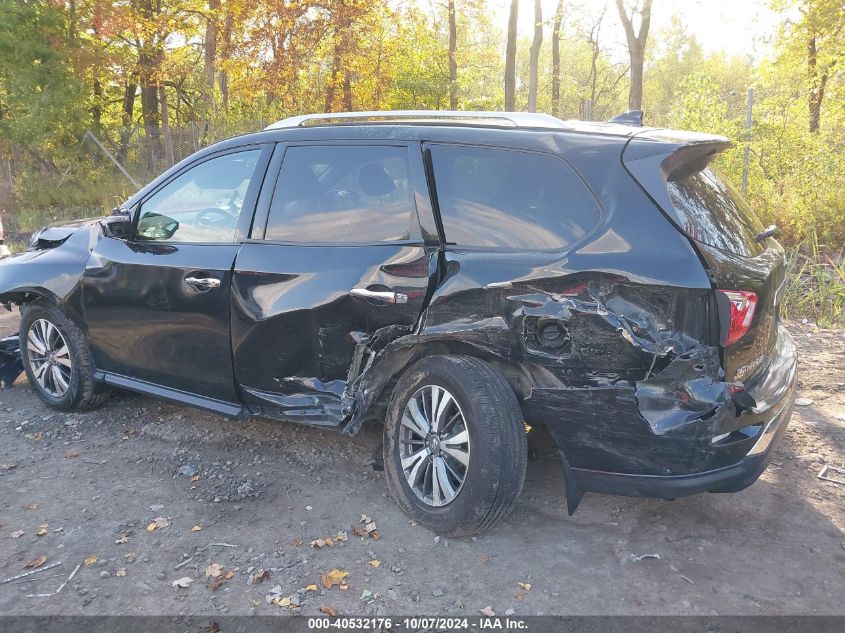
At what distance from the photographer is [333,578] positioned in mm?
2926

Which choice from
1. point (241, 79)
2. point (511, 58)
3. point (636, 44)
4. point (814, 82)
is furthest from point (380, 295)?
point (511, 58)

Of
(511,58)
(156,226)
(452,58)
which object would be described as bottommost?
(156,226)

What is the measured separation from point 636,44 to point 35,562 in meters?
18.5

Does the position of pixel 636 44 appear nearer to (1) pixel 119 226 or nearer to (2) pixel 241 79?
(2) pixel 241 79

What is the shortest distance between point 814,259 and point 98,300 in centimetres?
740

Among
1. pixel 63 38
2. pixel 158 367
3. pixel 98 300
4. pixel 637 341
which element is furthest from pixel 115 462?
pixel 63 38

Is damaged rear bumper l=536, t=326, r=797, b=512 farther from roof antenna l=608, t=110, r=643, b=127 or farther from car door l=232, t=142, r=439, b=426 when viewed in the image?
roof antenna l=608, t=110, r=643, b=127

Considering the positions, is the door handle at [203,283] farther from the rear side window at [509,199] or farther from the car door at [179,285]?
the rear side window at [509,199]

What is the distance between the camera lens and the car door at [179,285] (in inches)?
152

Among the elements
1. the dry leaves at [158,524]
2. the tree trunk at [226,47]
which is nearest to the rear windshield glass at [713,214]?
the dry leaves at [158,524]

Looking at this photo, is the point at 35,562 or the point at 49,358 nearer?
the point at 35,562

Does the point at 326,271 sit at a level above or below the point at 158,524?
above

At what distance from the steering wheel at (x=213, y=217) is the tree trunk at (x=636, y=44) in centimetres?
1546

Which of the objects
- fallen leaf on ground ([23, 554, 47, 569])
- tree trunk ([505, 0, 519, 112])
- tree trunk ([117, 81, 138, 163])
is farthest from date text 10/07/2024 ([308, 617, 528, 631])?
tree trunk ([505, 0, 519, 112])
